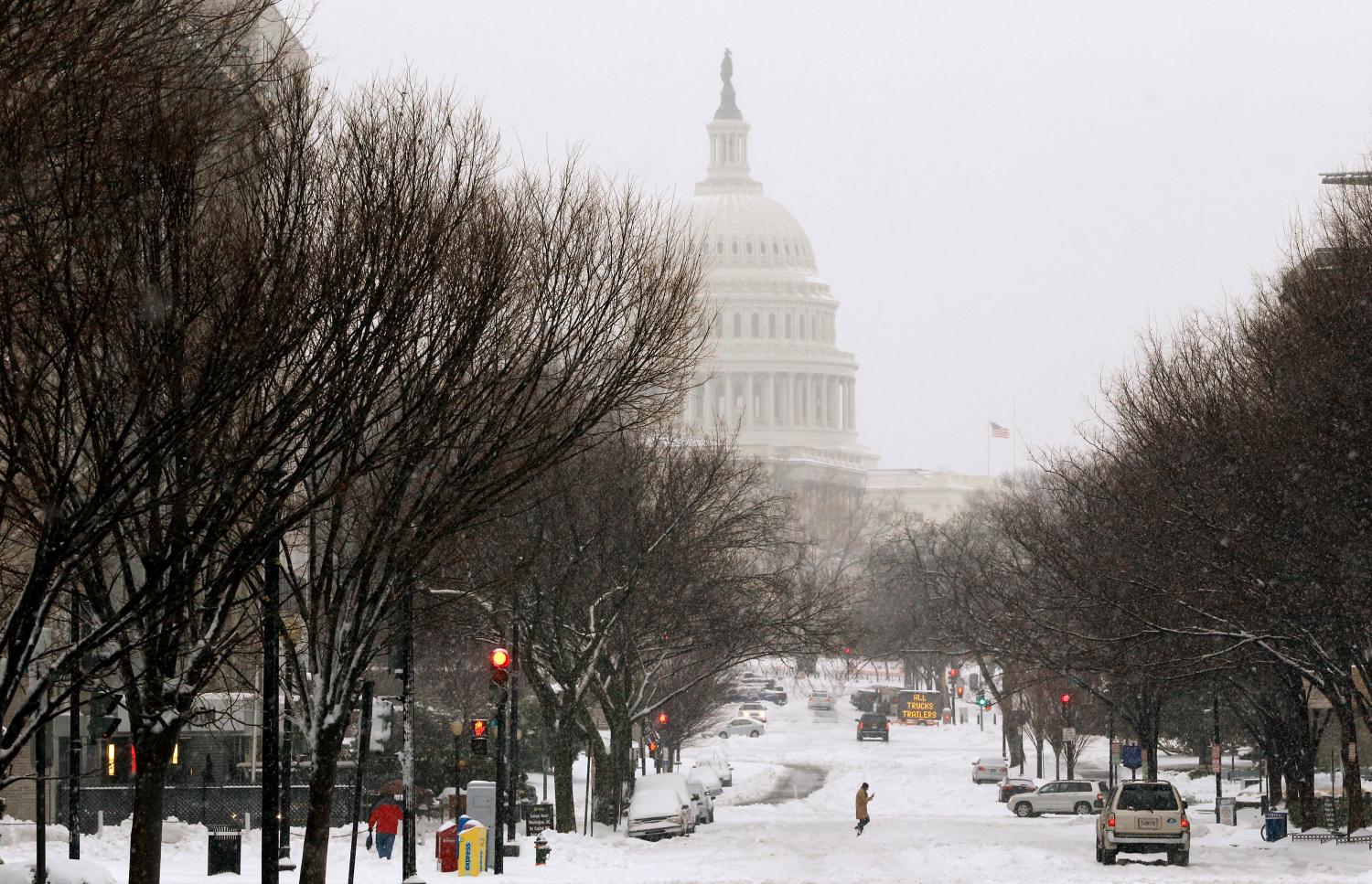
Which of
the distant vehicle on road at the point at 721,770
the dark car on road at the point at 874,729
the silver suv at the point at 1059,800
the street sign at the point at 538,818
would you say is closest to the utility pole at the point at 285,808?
the street sign at the point at 538,818

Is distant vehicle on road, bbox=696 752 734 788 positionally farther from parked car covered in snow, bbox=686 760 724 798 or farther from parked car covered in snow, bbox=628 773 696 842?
parked car covered in snow, bbox=628 773 696 842

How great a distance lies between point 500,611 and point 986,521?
78.7 m

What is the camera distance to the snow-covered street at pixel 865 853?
32062mm

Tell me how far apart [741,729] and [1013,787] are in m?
40.5

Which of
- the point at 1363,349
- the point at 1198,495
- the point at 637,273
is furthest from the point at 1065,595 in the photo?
the point at 637,273

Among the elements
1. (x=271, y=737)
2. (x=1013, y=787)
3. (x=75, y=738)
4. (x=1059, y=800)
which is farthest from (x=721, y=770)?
(x=271, y=737)

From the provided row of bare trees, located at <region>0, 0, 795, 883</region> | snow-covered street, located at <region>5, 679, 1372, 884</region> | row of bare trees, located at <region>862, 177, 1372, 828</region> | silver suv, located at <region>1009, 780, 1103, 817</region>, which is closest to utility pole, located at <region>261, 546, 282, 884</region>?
row of bare trees, located at <region>0, 0, 795, 883</region>

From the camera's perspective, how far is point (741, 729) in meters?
101

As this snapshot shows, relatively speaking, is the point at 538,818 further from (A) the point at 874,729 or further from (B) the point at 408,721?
Result: (A) the point at 874,729

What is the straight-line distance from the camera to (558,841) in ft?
125

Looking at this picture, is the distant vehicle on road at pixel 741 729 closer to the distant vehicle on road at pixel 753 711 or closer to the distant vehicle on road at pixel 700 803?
the distant vehicle on road at pixel 753 711

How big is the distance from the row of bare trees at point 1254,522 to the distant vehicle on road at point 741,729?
54.4 m

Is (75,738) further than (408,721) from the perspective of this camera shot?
No

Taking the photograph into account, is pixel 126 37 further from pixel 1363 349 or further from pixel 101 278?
pixel 1363 349
